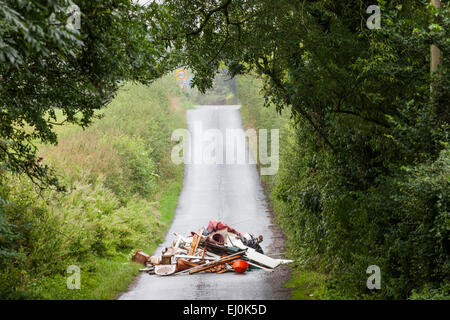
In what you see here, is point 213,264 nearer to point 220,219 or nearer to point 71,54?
point 220,219

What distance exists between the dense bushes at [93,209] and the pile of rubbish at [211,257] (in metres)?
0.94

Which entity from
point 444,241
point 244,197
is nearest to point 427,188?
point 444,241

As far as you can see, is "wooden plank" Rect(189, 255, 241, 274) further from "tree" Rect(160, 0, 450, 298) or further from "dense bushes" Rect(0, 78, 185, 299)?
"tree" Rect(160, 0, 450, 298)

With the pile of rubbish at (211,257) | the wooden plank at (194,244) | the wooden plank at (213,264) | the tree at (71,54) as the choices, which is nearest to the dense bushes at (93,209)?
the pile of rubbish at (211,257)

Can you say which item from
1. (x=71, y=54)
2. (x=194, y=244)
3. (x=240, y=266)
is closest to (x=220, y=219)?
(x=194, y=244)

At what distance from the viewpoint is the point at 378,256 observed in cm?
1020

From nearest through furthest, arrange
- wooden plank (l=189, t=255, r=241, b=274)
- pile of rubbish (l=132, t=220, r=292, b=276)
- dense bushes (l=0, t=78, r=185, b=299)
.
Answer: dense bushes (l=0, t=78, r=185, b=299)
wooden plank (l=189, t=255, r=241, b=274)
pile of rubbish (l=132, t=220, r=292, b=276)

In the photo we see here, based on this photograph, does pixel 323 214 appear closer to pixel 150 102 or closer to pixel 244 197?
pixel 244 197

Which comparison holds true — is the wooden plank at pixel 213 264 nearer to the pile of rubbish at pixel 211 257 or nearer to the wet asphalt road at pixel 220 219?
the pile of rubbish at pixel 211 257

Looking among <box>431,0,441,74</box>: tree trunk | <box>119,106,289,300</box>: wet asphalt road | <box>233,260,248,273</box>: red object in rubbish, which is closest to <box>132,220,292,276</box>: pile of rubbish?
<box>233,260,248,273</box>: red object in rubbish

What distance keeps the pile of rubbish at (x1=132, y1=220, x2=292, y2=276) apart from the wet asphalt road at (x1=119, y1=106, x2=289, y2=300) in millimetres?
344

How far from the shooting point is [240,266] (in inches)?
623

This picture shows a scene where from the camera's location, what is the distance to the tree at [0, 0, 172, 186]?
6.00 metres

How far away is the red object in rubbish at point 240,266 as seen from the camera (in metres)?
15.8
